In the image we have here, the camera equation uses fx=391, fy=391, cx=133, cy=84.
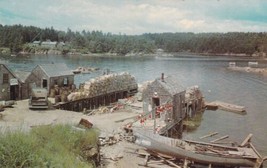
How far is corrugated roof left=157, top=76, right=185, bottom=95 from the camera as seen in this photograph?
36.2 m

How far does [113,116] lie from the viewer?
38875mm

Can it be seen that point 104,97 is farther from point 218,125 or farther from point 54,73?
point 218,125

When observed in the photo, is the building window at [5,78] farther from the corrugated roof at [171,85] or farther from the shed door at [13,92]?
the corrugated roof at [171,85]

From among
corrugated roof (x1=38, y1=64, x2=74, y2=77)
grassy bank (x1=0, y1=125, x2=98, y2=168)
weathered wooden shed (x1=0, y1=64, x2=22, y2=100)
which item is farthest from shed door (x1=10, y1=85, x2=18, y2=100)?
grassy bank (x1=0, y1=125, x2=98, y2=168)

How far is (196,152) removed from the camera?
26.8 m

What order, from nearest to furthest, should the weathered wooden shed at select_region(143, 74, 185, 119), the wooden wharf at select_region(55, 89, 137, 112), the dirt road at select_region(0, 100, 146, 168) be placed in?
the dirt road at select_region(0, 100, 146, 168) → the weathered wooden shed at select_region(143, 74, 185, 119) → the wooden wharf at select_region(55, 89, 137, 112)

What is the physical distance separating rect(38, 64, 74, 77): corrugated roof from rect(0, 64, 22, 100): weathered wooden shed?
3661 millimetres

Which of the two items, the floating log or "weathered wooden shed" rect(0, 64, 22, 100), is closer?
"weathered wooden shed" rect(0, 64, 22, 100)

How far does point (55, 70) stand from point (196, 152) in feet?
88.5

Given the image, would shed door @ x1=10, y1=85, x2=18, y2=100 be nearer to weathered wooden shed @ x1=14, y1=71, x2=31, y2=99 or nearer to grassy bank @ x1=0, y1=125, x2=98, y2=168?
weathered wooden shed @ x1=14, y1=71, x2=31, y2=99

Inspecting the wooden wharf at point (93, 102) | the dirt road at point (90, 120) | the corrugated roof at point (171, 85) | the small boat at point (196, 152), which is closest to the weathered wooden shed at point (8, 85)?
the dirt road at point (90, 120)

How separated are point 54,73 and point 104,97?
8269 mm

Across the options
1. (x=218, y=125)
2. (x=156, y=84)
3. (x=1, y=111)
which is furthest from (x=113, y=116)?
(x=218, y=125)

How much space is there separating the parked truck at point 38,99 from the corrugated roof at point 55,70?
684 centimetres
